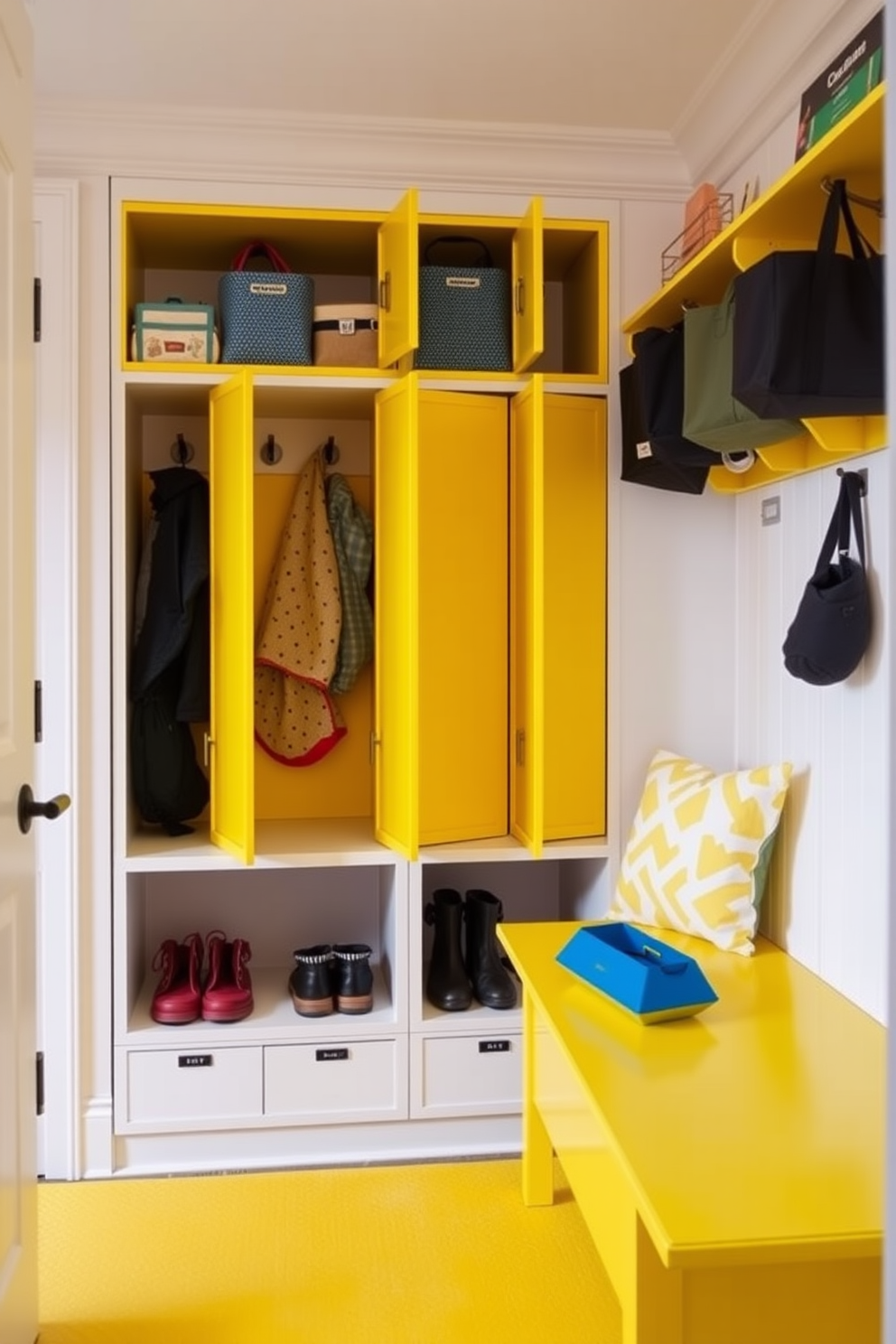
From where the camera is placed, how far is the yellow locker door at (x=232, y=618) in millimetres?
2562

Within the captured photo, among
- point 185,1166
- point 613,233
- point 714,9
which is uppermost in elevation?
point 714,9

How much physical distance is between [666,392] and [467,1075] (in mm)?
1696

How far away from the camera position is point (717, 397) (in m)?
2.03

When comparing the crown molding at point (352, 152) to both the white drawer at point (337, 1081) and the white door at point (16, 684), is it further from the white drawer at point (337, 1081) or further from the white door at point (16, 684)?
the white drawer at point (337, 1081)

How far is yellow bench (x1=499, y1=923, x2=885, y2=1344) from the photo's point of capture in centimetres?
137

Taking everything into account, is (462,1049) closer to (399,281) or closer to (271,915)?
(271,915)

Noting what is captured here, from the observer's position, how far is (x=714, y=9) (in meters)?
2.18

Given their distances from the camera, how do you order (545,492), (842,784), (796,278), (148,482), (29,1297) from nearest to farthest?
1. (796,278)
2. (29,1297)
3. (842,784)
4. (545,492)
5. (148,482)

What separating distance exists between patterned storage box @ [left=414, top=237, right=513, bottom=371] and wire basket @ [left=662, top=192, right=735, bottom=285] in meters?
0.41

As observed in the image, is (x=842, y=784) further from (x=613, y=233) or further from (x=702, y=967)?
(x=613, y=233)

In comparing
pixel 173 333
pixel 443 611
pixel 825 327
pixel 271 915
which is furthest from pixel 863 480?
pixel 271 915

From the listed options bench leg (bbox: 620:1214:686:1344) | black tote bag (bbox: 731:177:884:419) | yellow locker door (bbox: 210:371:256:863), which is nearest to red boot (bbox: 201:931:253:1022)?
yellow locker door (bbox: 210:371:256:863)

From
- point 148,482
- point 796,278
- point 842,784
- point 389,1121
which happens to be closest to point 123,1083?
point 389,1121

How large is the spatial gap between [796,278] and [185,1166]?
2.35 meters
